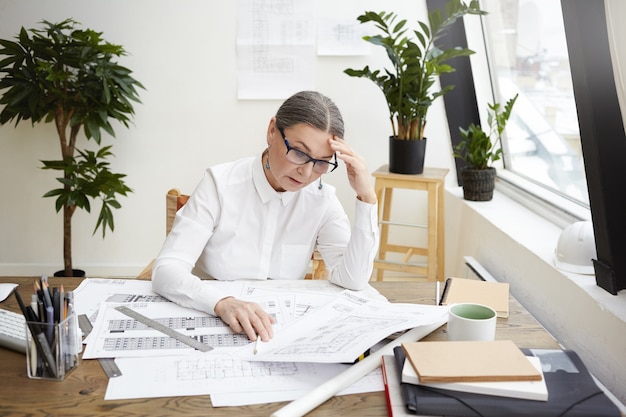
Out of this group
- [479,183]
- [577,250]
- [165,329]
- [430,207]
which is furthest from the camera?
[430,207]

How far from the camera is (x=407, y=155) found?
3.47 m

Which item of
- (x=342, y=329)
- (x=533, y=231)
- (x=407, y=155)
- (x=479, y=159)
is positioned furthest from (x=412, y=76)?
(x=342, y=329)

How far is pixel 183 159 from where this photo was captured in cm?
414

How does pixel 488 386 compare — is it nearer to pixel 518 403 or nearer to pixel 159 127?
pixel 518 403

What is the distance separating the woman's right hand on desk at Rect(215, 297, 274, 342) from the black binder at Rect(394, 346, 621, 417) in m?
0.37

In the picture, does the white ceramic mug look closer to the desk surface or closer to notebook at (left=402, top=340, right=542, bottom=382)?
notebook at (left=402, top=340, right=542, bottom=382)

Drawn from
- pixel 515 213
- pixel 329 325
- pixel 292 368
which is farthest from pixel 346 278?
pixel 515 213

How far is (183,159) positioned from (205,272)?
219 centimetres

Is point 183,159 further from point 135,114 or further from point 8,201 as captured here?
point 8,201

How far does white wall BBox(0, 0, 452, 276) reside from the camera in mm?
3971

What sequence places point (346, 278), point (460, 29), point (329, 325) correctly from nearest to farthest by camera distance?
point (329, 325) < point (346, 278) < point (460, 29)

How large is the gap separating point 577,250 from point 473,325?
81 centimetres

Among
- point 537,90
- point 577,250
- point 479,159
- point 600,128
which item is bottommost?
point 577,250

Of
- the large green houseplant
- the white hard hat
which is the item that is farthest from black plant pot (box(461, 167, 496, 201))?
the large green houseplant
